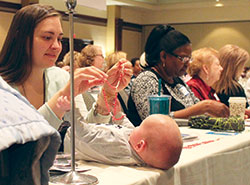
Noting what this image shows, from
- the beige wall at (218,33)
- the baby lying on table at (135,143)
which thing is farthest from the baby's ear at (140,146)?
the beige wall at (218,33)

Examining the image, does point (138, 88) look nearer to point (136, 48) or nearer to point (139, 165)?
point (139, 165)

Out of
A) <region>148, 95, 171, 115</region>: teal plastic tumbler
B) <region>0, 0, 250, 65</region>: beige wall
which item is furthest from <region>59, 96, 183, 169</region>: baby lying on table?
<region>0, 0, 250, 65</region>: beige wall

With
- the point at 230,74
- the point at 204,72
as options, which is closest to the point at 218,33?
the point at 230,74

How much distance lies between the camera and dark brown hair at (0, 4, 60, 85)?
1744 millimetres

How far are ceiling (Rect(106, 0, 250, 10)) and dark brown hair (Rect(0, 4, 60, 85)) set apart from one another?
8.59m

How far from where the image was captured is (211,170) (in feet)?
4.68

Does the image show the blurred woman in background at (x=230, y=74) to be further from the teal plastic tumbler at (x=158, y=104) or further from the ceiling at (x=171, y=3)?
the ceiling at (x=171, y=3)

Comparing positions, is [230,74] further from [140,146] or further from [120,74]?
[140,146]

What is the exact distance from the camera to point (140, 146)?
3.88 feet

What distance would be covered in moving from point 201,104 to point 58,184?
4.88 feet

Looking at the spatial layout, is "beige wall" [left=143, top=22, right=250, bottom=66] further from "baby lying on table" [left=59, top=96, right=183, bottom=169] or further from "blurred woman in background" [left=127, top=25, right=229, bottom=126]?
"baby lying on table" [left=59, top=96, right=183, bottom=169]

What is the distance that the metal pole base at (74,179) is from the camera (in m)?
1.02

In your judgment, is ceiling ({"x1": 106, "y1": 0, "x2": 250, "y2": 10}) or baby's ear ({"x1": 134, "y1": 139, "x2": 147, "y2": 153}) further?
ceiling ({"x1": 106, "y1": 0, "x2": 250, "y2": 10})

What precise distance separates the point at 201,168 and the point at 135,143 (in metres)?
0.30
